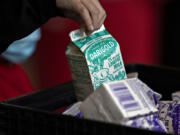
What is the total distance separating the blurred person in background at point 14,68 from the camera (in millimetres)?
1302

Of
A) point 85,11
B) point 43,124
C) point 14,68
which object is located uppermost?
point 85,11

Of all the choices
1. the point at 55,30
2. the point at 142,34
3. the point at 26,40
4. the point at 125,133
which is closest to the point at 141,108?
the point at 125,133

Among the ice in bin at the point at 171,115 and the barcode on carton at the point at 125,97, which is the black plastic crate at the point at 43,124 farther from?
the ice in bin at the point at 171,115

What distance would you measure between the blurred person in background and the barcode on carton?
768mm

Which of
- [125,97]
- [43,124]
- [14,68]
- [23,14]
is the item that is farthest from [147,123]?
[14,68]

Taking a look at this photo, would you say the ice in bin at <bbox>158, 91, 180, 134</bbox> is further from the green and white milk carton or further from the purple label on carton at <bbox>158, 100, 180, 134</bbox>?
the green and white milk carton

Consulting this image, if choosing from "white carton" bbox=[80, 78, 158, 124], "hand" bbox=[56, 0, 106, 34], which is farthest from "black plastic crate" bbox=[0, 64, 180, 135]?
"hand" bbox=[56, 0, 106, 34]

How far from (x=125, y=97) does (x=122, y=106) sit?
3 cm

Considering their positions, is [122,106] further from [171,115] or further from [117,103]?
[171,115]

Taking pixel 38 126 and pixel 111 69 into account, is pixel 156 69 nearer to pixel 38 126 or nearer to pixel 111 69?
pixel 111 69

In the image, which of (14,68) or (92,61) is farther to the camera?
(14,68)

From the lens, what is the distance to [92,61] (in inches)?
29.0

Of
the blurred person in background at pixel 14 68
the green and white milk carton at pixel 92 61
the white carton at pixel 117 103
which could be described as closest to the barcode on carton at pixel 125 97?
the white carton at pixel 117 103

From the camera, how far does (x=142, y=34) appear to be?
2.33 meters
